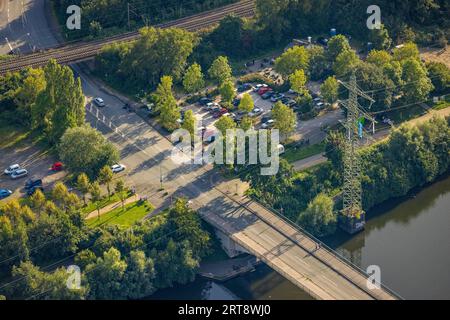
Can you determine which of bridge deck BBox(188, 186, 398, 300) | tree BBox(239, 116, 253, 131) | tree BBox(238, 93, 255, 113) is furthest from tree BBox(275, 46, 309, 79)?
bridge deck BBox(188, 186, 398, 300)

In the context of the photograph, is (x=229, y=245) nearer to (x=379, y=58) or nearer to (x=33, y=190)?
(x=33, y=190)

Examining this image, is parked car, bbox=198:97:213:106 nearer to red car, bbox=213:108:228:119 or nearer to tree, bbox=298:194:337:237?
red car, bbox=213:108:228:119

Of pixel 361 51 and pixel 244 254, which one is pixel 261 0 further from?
pixel 244 254

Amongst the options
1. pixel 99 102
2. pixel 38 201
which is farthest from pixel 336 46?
pixel 38 201

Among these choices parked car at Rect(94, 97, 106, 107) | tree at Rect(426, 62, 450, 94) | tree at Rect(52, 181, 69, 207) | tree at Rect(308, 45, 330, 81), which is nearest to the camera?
tree at Rect(52, 181, 69, 207)

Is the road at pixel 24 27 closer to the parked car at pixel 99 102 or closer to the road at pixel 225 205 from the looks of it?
the parked car at pixel 99 102

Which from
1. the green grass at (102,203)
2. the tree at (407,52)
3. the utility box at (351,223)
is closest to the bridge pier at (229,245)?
the utility box at (351,223)
